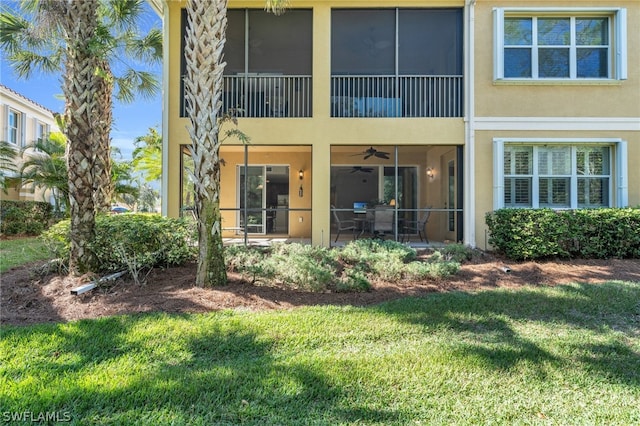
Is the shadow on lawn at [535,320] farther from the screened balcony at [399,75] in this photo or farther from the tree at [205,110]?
the screened balcony at [399,75]

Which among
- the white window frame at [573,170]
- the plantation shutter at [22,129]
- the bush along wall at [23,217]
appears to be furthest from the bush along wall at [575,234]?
the plantation shutter at [22,129]

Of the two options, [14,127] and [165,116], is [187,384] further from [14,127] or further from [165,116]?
[14,127]

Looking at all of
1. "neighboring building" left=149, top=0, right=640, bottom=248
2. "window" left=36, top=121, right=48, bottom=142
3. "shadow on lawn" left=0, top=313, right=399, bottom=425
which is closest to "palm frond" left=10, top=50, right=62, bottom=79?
"neighboring building" left=149, top=0, right=640, bottom=248

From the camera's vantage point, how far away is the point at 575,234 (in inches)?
303

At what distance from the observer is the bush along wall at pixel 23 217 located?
1262cm

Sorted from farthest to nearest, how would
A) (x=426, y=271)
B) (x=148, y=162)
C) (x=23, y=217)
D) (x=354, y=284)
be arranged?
(x=148, y=162)
(x=23, y=217)
(x=426, y=271)
(x=354, y=284)

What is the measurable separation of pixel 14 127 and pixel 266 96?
16.8 metres

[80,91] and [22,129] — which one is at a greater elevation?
[22,129]

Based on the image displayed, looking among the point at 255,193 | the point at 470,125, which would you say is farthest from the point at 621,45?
the point at 255,193

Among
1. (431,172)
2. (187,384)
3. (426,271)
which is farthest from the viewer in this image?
(431,172)

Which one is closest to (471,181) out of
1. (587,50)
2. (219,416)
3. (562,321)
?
(587,50)

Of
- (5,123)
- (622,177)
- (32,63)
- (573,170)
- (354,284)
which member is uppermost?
(5,123)

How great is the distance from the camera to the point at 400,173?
Answer: 13.0 m

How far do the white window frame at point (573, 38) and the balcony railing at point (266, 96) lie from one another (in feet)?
16.5
